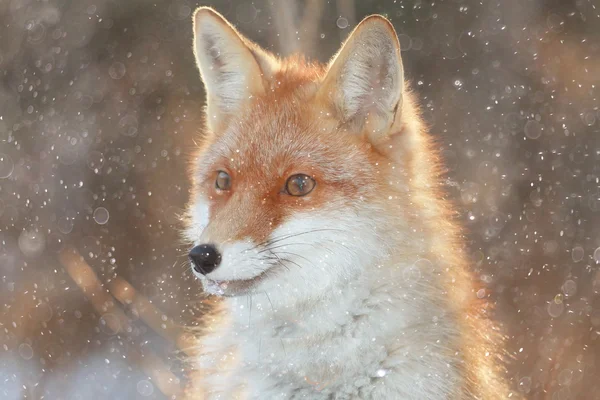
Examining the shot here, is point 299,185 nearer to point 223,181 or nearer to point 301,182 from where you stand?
point 301,182

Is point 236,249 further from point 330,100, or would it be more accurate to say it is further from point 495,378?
point 495,378

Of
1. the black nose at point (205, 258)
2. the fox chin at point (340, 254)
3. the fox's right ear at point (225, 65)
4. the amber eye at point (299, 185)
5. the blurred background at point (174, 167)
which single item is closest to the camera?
the black nose at point (205, 258)

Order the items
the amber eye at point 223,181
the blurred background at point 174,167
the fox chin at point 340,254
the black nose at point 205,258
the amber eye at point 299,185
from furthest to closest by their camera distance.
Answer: the blurred background at point 174,167 → the amber eye at point 223,181 → the amber eye at point 299,185 → the fox chin at point 340,254 → the black nose at point 205,258

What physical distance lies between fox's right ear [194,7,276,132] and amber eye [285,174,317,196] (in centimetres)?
48

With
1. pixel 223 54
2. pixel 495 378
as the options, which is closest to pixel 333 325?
Result: pixel 495 378

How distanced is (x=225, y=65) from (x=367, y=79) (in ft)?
1.98

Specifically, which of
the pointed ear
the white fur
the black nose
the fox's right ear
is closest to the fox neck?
the white fur

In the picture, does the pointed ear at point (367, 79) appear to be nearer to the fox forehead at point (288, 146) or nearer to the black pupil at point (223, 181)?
the fox forehead at point (288, 146)

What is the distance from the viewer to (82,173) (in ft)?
12.9

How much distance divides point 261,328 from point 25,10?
2.73 m

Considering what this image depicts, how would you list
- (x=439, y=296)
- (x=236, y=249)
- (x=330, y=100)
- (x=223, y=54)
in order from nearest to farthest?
(x=236, y=249)
(x=439, y=296)
(x=330, y=100)
(x=223, y=54)

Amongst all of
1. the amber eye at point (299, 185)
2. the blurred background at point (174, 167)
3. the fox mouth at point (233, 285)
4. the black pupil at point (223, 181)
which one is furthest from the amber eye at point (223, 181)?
the blurred background at point (174, 167)

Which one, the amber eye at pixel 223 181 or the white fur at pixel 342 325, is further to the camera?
the amber eye at pixel 223 181

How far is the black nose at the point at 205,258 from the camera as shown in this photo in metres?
1.81
